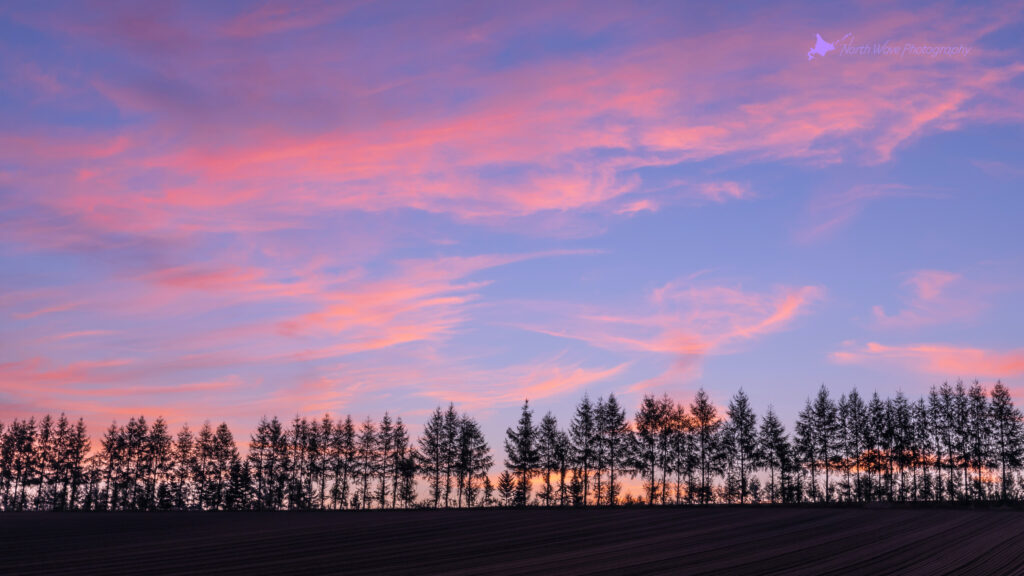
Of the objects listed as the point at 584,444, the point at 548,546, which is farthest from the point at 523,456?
the point at 548,546

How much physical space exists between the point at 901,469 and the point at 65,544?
84.4m

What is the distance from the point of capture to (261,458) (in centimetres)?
10600

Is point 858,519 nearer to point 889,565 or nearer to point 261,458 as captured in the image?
point 889,565

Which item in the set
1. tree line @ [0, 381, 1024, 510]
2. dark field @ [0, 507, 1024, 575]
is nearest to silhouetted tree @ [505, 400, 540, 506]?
tree line @ [0, 381, 1024, 510]

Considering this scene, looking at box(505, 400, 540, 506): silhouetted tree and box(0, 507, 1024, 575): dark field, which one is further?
box(505, 400, 540, 506): silhouetted tree

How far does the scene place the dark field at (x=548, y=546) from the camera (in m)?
26.1

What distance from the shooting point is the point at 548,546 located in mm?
32250

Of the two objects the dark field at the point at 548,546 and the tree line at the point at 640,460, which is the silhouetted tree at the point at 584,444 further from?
the dark field at the point at 548,546

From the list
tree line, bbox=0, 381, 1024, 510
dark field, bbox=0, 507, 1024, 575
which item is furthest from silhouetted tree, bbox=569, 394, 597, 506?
dark field, bbox=0, 507, 1024, 575

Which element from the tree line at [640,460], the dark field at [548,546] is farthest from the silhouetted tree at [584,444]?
the dark field at [548,546]

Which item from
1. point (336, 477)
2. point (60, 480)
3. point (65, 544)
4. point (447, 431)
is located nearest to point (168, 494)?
point (60, 480)

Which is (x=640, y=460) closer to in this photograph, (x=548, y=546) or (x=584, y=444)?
(x=584, y=444)

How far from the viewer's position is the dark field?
85.8 feet

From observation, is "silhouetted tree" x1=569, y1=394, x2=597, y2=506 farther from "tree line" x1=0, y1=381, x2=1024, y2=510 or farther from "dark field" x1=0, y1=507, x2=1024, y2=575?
"dark field" x1=0, y1=507, x2=1024, y2=575
